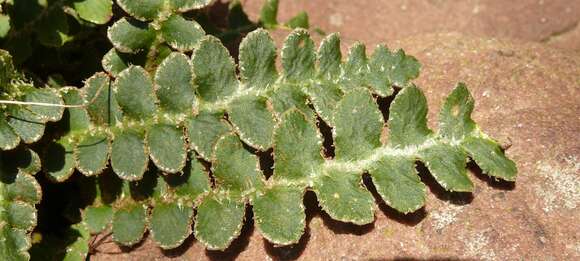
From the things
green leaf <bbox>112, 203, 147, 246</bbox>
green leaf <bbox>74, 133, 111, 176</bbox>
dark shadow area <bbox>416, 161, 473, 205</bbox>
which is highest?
green leaf <bbox>74, 133, 111, 176</bbox>

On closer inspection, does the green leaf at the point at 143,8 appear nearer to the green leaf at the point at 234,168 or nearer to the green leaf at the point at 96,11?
the green leaf at the point at 96,11

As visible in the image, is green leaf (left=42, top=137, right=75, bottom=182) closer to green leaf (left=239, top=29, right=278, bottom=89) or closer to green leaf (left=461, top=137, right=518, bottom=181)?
green leaf (left=239, top=29, right=278, bottom=89)

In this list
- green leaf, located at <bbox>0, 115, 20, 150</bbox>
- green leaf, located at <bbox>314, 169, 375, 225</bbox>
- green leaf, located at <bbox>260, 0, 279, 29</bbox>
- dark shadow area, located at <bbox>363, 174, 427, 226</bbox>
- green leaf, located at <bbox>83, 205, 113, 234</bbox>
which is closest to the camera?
green leaf, located at <bbox>0, 115, 20, 150</bbox>

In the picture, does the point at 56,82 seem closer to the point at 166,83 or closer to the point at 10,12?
the point at 10,12

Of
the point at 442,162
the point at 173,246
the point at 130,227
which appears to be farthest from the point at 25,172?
the point at 442,162

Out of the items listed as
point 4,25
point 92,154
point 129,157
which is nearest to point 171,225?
point 129,157

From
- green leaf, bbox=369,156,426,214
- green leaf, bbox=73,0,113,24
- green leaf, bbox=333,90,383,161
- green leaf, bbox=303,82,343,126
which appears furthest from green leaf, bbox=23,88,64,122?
green leaf, bbox=369,156,426,214

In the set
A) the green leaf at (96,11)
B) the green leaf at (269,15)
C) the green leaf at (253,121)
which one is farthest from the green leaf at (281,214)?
the green leaf at (269,15)
